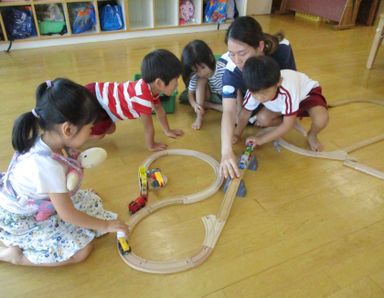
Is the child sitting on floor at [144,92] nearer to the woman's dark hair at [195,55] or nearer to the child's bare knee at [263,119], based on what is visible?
the woman's dark hair at [195,55]

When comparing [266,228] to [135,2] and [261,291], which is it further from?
[135,2]

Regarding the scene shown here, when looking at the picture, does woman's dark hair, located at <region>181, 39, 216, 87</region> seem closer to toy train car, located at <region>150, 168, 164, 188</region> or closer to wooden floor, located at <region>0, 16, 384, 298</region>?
wooden floor, located at <region>0, 16, 384, 298</region>

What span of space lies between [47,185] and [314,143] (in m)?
1.33

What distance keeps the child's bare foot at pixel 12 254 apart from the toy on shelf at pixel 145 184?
0.41 metres

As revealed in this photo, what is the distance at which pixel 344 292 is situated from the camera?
0.98 m

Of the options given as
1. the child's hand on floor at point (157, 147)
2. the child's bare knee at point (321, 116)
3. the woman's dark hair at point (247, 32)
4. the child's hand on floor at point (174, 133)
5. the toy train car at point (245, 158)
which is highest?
the woman's dark hair at point (247, 32)

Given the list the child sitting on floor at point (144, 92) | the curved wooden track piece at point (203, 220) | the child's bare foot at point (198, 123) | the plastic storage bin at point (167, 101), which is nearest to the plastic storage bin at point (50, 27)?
the plastic storage bin at point (167, 101)

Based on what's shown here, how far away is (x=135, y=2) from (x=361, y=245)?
133 inches

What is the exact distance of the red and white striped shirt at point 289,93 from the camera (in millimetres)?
1427

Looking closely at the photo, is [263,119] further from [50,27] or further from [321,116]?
[50,27]

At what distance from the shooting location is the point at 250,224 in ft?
3.99

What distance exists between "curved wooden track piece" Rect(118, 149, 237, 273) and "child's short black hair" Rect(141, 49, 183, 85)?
0.40m

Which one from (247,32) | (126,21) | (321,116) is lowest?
(321,116)

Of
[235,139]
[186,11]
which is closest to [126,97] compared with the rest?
[235,139]
